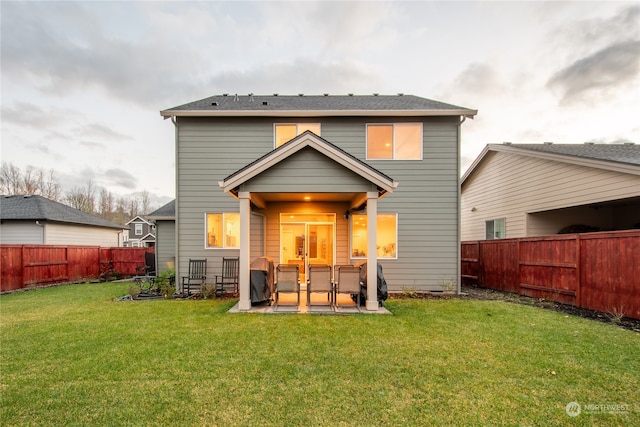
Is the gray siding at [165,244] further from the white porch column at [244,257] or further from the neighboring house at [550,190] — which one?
the neighboring house at [550,190]

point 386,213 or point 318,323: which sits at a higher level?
point 386,213

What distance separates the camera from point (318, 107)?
382 inches

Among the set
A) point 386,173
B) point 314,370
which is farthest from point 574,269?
point 314,370

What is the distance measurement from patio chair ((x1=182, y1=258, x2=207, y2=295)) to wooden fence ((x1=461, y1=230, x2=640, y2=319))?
32.4 ft

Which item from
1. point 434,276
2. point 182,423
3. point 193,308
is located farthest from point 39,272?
point 434,276

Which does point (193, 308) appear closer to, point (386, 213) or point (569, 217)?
point (386, 213)

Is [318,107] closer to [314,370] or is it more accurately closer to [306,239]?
[306,239]

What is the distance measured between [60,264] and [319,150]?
12.5 meters

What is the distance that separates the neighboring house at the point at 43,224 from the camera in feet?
47.7

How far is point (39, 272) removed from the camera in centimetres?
1091

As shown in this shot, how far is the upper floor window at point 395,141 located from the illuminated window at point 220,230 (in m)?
5.11

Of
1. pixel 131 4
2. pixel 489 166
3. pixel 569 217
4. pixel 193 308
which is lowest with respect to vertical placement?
pixel 193 308

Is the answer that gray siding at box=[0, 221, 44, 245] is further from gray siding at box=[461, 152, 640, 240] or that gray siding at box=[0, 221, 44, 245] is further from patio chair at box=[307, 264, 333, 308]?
gray siding at box=[461, 152, 640, 240]

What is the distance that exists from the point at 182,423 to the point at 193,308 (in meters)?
4.95
